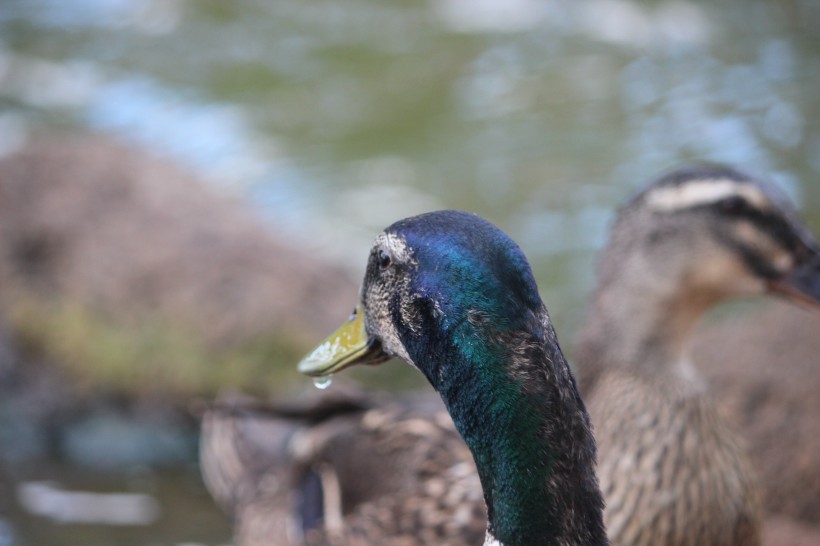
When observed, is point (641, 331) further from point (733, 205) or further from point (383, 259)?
point (383, 259)

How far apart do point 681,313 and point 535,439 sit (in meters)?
1.51

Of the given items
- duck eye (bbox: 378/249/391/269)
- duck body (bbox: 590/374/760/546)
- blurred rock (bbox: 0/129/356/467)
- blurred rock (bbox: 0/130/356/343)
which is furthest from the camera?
blurred rock (bbox: 0/130/356/343)

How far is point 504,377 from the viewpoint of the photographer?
7.12ft

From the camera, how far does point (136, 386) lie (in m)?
5.55

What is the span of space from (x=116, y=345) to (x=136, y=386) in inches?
9.5

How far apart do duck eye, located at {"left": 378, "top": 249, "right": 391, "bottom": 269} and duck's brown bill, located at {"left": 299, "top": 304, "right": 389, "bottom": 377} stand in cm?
20

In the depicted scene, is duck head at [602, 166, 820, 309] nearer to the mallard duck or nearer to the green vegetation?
the mallard duck

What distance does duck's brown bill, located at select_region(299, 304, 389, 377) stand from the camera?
2594mm

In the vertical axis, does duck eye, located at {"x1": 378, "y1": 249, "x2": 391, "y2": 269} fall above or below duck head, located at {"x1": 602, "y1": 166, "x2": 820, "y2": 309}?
below

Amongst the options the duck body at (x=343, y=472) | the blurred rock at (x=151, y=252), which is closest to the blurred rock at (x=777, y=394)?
the duck body at (x=343, y=472)

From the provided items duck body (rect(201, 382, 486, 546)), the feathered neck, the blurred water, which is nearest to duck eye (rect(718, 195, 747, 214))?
the feathered neck

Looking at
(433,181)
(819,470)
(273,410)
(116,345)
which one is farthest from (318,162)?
(819,470)

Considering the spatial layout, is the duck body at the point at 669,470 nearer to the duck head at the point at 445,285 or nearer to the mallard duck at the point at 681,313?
the mallard duck at the point at 681,313

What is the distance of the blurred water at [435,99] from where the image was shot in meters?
7.86
